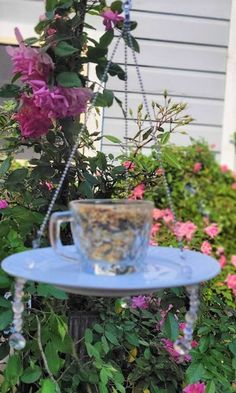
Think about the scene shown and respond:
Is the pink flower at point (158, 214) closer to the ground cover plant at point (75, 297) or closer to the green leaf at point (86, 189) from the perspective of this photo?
the ground cover plant at point (75, 297)

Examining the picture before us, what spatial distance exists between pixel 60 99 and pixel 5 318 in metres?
0.50

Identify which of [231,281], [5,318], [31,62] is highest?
[31,62]

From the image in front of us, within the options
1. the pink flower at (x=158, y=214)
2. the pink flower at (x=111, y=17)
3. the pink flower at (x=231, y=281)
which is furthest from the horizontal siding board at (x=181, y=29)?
the pink flower at (x=111, y=17)

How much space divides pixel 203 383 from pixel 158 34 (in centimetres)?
181

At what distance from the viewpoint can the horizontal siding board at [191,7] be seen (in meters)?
2.62

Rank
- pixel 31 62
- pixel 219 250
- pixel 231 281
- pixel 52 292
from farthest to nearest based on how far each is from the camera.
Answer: pixel 219 250, pixel 231 281, pixel 52 292, pixel 31 62

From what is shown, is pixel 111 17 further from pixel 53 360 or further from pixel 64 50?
pixel 53 360

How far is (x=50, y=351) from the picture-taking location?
3.94 ft

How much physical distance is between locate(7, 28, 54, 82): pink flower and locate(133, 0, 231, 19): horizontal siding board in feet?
5.50

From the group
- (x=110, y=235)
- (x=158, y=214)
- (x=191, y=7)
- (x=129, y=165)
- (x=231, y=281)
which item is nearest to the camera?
(x=110, y=235)

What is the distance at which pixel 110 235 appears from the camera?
0.74 meters

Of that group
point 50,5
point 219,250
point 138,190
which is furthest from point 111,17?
point 219,250

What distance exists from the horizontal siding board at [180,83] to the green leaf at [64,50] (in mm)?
1546

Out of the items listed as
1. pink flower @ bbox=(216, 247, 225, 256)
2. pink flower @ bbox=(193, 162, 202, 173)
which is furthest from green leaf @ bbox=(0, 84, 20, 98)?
pink flower @ bbox=(216, 247, 225, 256)
